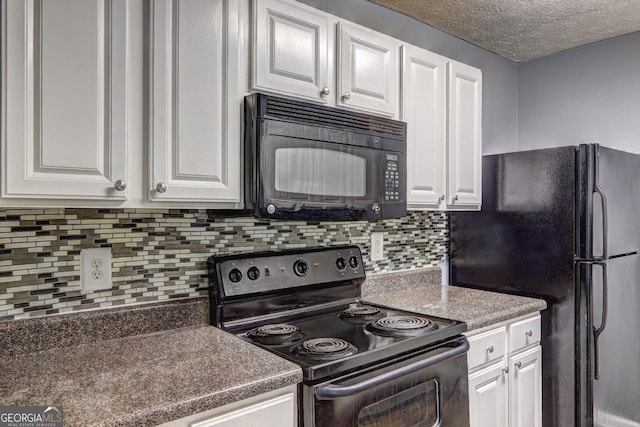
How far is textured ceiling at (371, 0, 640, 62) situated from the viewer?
222 centimetres

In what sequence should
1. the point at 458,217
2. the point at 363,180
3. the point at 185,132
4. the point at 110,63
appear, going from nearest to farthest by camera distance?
the point at 110,63 < the point at 185,132 < the point at 363,180 < the point at 458,217

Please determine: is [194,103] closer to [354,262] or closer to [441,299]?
[354,262]

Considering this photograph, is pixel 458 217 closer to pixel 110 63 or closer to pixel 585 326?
pixel 585 326

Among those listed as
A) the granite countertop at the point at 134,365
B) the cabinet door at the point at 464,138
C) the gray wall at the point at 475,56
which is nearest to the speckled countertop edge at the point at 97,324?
the granite countertop at the point at 134,365

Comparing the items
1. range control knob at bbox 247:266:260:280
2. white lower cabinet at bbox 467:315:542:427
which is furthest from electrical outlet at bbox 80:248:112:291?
white lower cabinet at bbox 467:315:542:427

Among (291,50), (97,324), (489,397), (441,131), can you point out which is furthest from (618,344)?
(97,324)

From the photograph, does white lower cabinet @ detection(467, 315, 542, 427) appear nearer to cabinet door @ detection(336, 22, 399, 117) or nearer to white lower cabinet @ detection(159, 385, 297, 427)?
white lower cabinet @ detection(159, 385, 297, 427)

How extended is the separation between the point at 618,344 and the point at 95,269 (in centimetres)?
240

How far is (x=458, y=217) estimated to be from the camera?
2.56m

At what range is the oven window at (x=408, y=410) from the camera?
4.32 feet

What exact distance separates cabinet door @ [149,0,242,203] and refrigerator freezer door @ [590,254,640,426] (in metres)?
1.74

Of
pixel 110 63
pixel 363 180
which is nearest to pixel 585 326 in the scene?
pixel 363 180

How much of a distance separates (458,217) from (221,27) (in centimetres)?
172

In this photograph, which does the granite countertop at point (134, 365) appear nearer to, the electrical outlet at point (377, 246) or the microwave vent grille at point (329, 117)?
the electrical outlet at point (377, 246)
